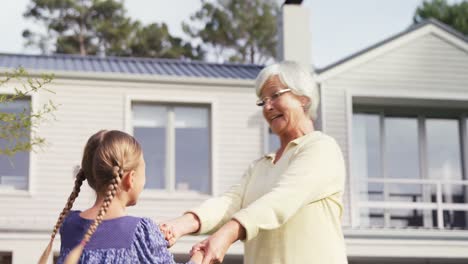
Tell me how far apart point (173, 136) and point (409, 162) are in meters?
4.77

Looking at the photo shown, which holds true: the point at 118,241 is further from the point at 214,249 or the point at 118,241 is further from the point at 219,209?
the point at 219,209

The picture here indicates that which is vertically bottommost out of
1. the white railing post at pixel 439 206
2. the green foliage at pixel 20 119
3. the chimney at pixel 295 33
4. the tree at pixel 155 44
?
the white railing post at pixel 439 206

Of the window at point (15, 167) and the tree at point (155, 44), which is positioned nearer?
the window at point (15, 167)

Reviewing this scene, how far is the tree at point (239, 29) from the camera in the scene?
126 feet

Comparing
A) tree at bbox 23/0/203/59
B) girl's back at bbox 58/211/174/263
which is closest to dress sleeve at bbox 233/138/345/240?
girl's back at bbox 58/211/174/263

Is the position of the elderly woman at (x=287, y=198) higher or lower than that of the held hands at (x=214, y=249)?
higher

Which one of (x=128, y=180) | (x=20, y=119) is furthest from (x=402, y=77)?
(x=128, y=180)

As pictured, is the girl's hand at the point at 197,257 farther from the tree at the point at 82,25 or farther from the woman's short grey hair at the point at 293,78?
the tree at the point at 82,25

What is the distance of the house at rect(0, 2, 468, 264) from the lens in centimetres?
1534

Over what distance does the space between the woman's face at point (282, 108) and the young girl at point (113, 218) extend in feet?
2.27

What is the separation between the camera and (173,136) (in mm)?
15656

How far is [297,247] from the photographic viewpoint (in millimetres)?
3588

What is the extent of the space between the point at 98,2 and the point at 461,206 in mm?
23793

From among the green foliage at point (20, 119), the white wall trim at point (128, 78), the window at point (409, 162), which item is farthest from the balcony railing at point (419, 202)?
the green foliage at point (20, 119)
